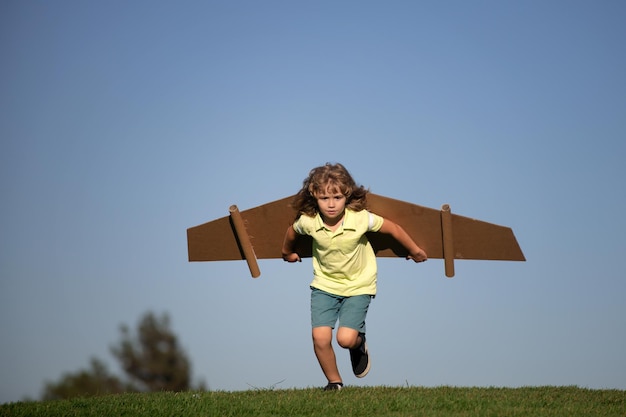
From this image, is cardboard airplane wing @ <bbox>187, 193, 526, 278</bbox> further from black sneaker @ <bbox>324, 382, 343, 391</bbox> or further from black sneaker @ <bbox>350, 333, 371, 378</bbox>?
black sneaker @ <bbox>324, 382, 343, 391</bbox>

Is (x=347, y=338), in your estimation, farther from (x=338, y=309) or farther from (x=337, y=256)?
(x=337, y=256)

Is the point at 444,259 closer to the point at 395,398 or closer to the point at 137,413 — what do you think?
the point at 395,398

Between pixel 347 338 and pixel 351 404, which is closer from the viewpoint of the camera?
pixel 351 404

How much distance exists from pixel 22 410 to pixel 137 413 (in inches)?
44.4

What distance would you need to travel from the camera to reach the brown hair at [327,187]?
265 inches

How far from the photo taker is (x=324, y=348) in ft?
22.1

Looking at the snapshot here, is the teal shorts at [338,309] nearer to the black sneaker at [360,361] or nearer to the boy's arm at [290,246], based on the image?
the black sneaker at [360,361]

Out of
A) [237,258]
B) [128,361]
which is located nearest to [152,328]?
[128,361]

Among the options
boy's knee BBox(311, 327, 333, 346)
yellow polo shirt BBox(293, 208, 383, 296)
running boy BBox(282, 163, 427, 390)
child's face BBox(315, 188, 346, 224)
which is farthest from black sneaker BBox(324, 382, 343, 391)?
child's face BBox(315, 188, 346, 224)

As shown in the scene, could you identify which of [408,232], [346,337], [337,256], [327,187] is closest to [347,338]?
[346,337]

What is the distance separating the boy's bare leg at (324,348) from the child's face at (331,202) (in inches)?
40.2

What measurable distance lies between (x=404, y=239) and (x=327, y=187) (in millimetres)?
961

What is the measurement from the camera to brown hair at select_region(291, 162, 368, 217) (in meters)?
6.72

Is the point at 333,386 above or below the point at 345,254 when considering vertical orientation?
below
